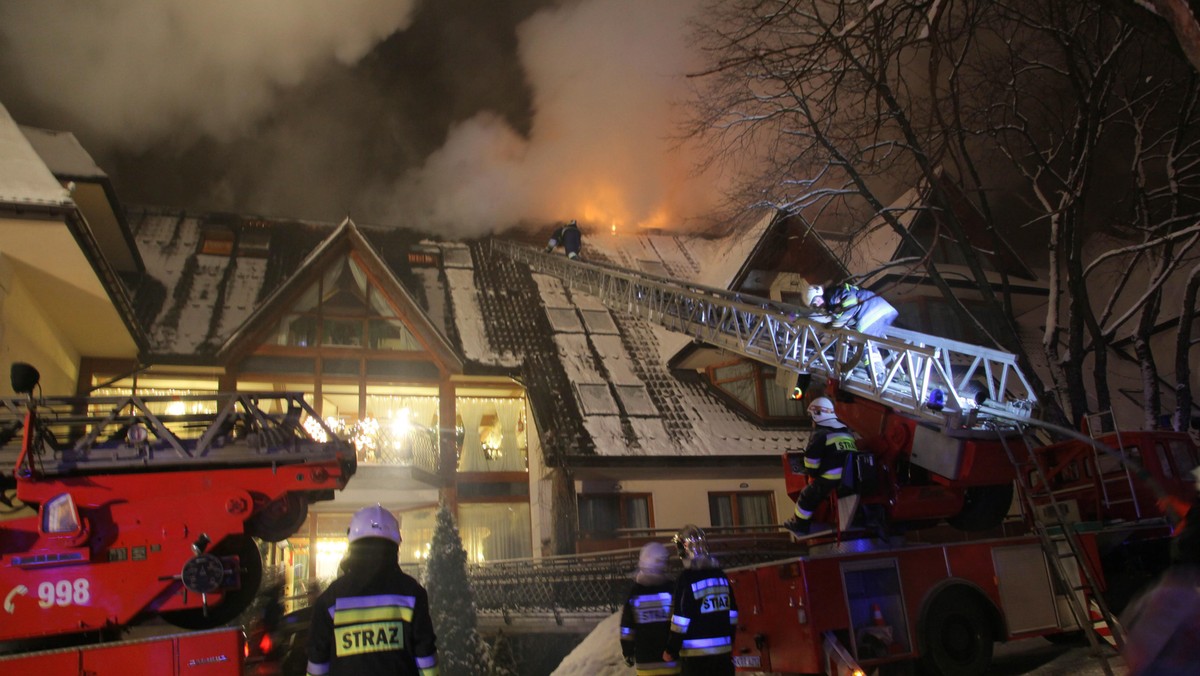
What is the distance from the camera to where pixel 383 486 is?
15.0 meters

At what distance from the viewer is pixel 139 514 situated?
22.7ft

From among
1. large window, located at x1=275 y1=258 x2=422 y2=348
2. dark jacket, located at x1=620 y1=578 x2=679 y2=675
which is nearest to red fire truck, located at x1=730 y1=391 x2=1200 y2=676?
dark jacket, located at x1=620 y1=578 x2=679 y2=675

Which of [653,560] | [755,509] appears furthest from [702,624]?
[755,509]

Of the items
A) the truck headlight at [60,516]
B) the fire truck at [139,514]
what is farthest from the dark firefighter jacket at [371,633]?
the truck headlight at [60,516]

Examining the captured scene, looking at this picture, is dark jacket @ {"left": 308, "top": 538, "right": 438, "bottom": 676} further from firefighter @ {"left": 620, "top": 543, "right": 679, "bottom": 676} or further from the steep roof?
the steep roof

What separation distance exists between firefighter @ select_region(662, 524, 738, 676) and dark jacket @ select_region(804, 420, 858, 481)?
2.33m

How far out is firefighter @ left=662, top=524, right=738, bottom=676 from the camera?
18.0 ft

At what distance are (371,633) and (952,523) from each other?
23.0 ft

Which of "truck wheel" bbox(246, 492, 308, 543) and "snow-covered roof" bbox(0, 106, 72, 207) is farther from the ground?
"snow-covered roof" bbox(0, 106, 72, 207)

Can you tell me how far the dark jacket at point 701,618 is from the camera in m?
5.47

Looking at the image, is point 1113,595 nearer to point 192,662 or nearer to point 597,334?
point 192,662

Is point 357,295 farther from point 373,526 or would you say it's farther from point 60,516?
point 373,526

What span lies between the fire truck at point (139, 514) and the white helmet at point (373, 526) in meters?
3.37

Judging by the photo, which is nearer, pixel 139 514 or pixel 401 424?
pixel 139 514
